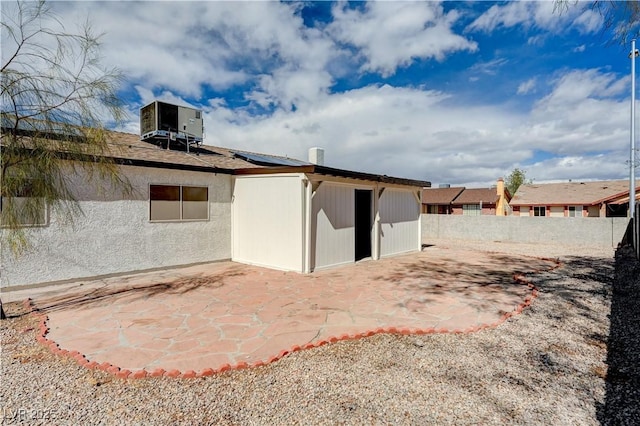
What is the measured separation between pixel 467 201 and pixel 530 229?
15.3m

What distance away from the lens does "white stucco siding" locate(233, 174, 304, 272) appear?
8.37 m

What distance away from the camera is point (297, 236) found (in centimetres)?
834

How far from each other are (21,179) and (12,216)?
68 centimetres

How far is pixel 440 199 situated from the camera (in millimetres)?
32719

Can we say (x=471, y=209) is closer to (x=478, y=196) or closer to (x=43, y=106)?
(x=478, y=196)

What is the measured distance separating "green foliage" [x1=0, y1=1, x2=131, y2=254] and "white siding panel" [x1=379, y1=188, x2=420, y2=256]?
8.48m

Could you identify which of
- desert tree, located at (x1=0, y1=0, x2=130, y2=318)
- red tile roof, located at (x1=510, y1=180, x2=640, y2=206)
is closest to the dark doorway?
desert tree, located at (x1=0, y1=0, x2=130, y2=318)

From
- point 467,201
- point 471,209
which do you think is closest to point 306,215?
point 467,201

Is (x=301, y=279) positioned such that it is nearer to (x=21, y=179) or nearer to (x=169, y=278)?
(x=169, y=278)

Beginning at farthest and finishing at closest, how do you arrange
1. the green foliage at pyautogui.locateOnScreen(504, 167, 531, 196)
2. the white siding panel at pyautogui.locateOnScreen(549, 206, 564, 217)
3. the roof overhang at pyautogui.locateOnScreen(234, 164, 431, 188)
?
the green foliage at pyautogui.locateOnScreen(504, 167, 531, 196) < the white siding panel at pyautogui.locateOnScreen(549, 206, 564, 217) < the roof overhang at pyautogui.locateOnScreen(234, 164, 431, 188)

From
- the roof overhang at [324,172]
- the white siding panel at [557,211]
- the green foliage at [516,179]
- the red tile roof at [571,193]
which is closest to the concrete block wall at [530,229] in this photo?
the roof overhang at [324,172]

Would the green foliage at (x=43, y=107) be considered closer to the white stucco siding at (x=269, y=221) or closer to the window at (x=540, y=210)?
the white stucco siding at (x=269, y=221)

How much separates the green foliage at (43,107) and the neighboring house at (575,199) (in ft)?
108

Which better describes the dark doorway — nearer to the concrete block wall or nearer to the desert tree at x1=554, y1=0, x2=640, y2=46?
the desert tree at x1=554, y1=0, x2=640, y2=46
